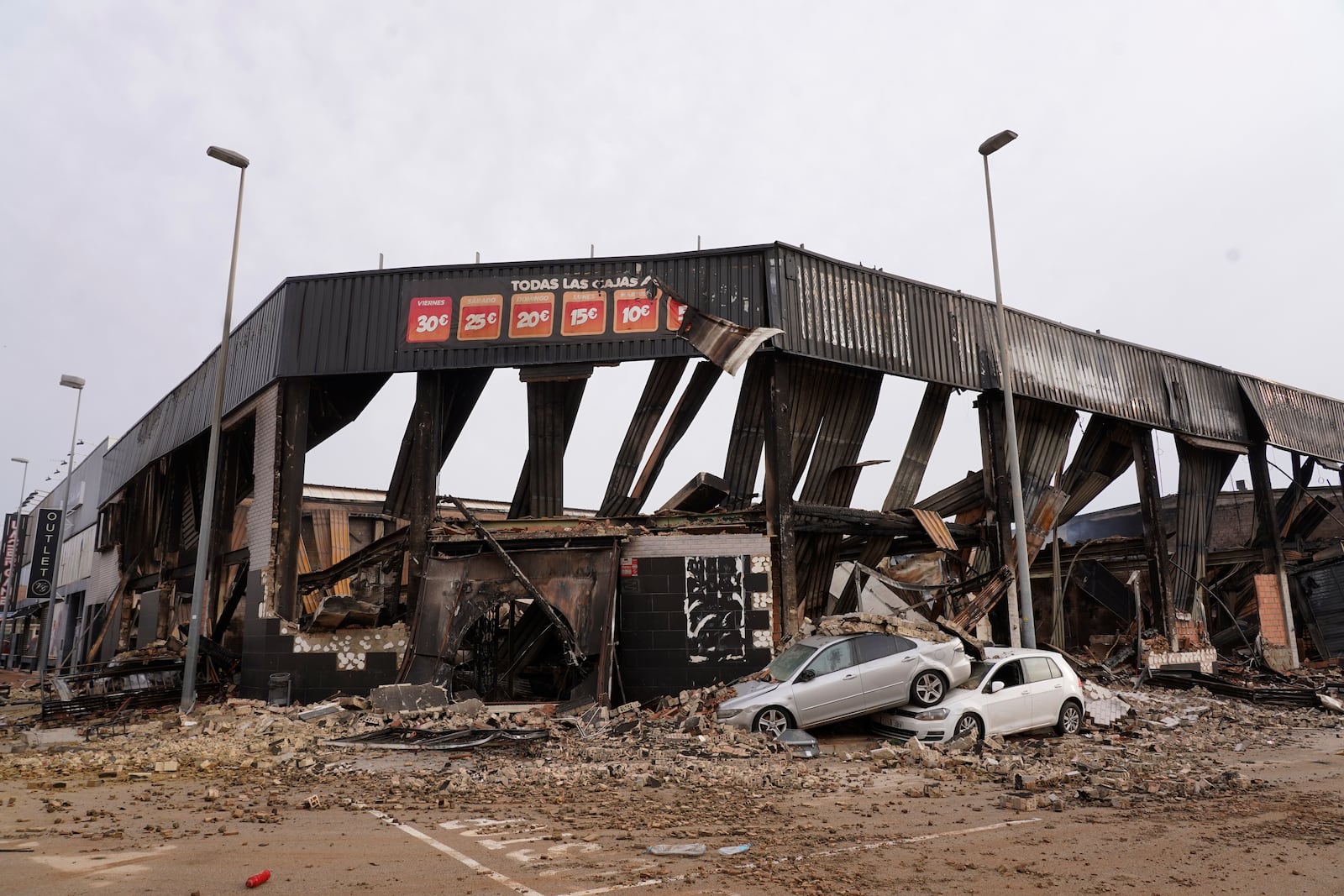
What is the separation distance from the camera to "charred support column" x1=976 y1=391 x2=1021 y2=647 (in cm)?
2027

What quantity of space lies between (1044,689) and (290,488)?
14649 mm

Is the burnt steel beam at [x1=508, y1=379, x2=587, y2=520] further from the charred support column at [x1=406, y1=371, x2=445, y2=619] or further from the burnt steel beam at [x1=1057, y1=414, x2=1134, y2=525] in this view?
the burnt steel beam at [x1=1057, y1=414, x2=1134, y2=525]

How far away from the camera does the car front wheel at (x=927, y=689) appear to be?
12.6 meters

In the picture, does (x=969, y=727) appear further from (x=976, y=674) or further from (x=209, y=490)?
(x=209, y=490)

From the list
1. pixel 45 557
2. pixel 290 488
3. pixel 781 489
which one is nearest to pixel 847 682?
pixel 781 489

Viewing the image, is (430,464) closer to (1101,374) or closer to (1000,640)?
(1000,640)

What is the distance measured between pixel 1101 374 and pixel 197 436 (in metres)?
A: 24.8

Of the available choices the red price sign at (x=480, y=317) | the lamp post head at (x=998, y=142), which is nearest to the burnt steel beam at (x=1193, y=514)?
the lamp post head at (x=998, y=142)

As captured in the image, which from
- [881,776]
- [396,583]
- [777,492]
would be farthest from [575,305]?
[881,776]

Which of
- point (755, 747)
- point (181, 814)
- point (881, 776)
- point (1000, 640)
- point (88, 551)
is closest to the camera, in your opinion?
point (181, 814)

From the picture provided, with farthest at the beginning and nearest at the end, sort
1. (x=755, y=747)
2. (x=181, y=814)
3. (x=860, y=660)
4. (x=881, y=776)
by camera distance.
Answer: (x=860, y=660)
(x=755, y=747)
(x=881, y=776)
(x=181, y=814)

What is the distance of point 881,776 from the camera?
995 centimetres

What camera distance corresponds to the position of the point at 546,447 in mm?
18984

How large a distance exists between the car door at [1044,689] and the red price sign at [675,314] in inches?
357
